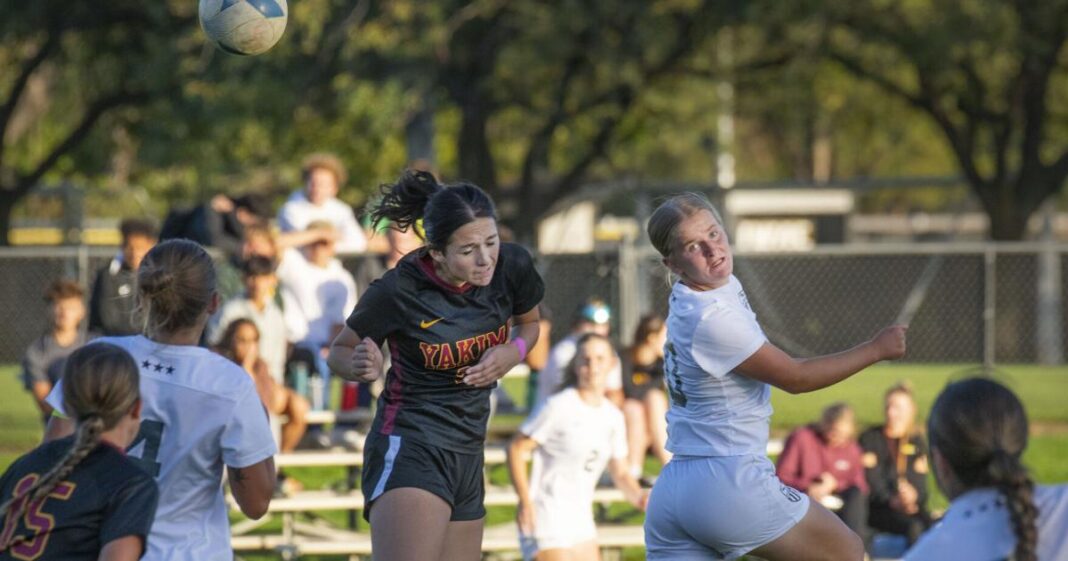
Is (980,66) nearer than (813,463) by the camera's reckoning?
No

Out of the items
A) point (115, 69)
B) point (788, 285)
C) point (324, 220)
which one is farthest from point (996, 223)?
point (324, 220)

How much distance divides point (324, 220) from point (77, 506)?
7.36 metres

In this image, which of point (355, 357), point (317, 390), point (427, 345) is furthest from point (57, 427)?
point (317, 390)

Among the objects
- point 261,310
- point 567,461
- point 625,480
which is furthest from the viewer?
point 261,310

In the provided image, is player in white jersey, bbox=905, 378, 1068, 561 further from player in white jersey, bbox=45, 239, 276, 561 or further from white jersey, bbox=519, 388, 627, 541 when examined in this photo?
white jersey, bbox=519, 388, 627, 541

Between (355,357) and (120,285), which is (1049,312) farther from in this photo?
(355,357)

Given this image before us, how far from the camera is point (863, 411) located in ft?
54.1

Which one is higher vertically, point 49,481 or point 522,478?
point 49,481

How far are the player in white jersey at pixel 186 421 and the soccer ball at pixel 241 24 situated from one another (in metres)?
2.48

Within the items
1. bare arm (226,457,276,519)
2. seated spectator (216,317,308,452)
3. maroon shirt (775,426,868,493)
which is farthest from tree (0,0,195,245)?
bare arm (226,457,276,519)

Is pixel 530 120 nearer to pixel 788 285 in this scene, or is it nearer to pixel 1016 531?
pixel 788 285

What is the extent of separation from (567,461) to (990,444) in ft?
14.4

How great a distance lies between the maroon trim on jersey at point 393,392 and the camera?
4.94 m

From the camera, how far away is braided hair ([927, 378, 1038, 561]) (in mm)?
3053
